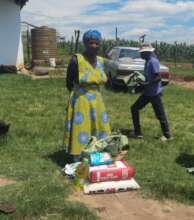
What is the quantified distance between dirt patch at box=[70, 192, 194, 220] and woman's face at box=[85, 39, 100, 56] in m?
1.87

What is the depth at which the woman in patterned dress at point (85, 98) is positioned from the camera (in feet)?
21.8

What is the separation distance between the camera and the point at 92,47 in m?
6.60

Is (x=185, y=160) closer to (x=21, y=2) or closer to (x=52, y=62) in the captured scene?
(x=21, y=2)

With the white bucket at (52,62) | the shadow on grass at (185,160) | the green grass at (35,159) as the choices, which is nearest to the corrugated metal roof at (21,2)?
the white bucket at (52,62)

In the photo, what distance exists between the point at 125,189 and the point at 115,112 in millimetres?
6030

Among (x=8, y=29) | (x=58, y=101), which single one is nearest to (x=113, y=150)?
(x=58, y=101)

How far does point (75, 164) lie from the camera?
260 inches

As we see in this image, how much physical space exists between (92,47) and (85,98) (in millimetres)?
685

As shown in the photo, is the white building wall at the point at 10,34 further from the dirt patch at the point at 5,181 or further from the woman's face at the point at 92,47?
the dirt patch at the point at 5,181

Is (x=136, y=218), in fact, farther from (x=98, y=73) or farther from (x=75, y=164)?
(x=98, y=73)

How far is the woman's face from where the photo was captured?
6.59 m

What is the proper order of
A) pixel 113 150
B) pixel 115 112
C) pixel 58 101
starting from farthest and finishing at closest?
pixel 58 101, pixel 115 112, pixel 113 150

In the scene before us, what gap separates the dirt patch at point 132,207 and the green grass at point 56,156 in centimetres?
16

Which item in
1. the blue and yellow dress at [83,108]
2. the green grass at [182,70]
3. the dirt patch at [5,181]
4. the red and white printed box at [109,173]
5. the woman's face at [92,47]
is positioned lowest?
the green grass at [182,70]
